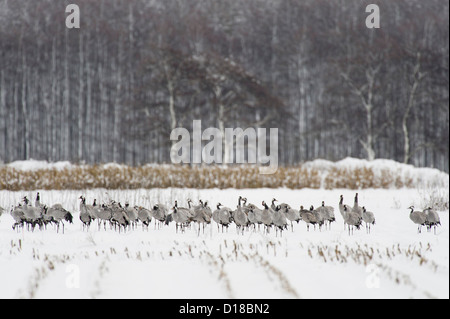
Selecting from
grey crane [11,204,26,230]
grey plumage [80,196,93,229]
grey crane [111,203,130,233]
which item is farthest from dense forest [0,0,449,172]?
grey crane [111,203,130,233]

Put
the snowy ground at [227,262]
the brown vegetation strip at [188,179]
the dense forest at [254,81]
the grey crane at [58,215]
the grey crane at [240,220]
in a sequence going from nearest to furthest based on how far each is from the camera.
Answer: the snowy ground at [227,262] < the grey crane at [240,220] < the grey crane at [58,215] < the brown vegetation strip at [188,179] < the dense forest at [254,81]

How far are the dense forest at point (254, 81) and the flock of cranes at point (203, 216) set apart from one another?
10631 millimetres

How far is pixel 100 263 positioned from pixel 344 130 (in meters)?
18.7

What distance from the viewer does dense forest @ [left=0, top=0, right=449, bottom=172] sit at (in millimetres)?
17672

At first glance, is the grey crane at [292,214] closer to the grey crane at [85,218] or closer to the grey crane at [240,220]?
the grey crane at [240,220]

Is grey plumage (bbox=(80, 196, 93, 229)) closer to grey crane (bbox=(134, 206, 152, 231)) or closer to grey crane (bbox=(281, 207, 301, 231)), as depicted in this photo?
grey crane (bbox=(134, 206, 152, 231))

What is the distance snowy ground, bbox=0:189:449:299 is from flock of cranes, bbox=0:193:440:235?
0.10m

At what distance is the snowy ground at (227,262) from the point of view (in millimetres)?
3154

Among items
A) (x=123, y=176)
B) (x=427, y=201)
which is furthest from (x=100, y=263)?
(x=427, y=201)

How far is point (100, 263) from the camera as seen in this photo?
3725 millimetres

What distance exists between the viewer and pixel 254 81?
18969 mm

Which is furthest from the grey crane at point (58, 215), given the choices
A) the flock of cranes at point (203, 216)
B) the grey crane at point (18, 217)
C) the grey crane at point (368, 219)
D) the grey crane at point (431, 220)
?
the grey crane at point (431, 220)

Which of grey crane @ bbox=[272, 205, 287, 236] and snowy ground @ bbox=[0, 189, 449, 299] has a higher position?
grey crane @ bbox=[272, 205, 287, 236]
